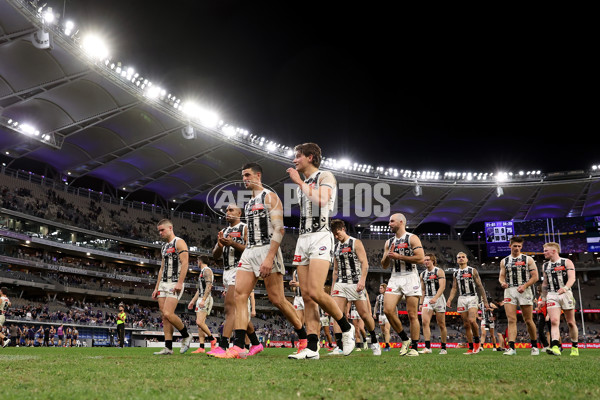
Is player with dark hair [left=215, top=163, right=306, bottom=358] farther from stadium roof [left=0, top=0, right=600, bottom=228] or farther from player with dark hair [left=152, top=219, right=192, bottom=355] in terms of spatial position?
stadium roof [left=0, top=0, right=600, bottom=228]

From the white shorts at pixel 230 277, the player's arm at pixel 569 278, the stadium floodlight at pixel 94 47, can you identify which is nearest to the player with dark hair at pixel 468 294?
the player's arm at pixel 569 278

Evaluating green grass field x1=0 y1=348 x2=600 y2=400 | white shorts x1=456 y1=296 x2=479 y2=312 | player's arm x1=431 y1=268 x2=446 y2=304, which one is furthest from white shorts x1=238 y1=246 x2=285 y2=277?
white shorts x1=456 y1=296 x2=479 y2=312

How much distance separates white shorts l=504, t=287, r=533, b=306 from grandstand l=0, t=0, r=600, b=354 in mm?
27193

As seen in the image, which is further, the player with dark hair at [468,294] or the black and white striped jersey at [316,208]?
the player with dark hair at [468,294]

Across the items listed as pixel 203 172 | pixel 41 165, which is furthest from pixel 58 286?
pixel 203 172

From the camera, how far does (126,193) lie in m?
53.0

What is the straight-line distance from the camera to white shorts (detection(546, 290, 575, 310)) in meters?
10.2

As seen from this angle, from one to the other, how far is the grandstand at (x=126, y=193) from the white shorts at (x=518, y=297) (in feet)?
89.2

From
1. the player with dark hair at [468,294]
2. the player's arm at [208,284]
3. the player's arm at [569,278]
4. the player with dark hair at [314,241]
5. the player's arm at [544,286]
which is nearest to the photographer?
the player with dark hair at [314,241]

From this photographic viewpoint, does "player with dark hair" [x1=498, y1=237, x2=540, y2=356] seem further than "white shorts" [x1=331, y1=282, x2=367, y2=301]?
Yes

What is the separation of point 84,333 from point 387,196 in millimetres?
34547

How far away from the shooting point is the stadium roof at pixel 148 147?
101 feet

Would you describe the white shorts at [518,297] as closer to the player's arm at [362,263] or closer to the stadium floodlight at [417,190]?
the player's arm at [362,263]

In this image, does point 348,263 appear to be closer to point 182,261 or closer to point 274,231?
point 182,261
